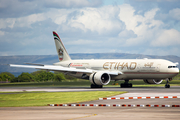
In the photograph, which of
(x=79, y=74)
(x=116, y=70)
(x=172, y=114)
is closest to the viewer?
(x=172, y=114)

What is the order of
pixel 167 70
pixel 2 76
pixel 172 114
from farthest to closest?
pixel 2 76 < pixel 167 70 < pixel 172 114

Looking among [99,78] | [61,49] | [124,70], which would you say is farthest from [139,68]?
[61,49]

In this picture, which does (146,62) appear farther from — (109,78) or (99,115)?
(99,115)

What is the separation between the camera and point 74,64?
69875 mm

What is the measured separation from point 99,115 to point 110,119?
6.56 feet

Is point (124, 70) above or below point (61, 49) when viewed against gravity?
below

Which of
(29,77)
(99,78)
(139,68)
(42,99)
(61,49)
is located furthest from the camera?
(29,77)

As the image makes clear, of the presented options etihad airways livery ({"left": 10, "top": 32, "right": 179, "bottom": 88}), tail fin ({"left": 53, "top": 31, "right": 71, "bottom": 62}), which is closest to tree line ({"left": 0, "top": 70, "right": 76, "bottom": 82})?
tail fin ({"left": 53, "top": 31, "right": 71, "bottom": 62})

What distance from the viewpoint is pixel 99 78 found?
189ft

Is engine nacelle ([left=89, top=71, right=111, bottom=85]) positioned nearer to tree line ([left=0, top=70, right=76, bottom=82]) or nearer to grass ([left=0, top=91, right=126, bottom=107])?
grass ([left=0, top=91, right=126, bottom=107])

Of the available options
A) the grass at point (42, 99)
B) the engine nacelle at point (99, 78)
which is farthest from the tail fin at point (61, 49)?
the grass at point (42, 99)

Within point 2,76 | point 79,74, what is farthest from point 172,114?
point 2,76

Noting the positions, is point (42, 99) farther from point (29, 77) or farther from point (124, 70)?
point (29, 77)

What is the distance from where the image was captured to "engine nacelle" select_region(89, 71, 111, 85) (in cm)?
5788
